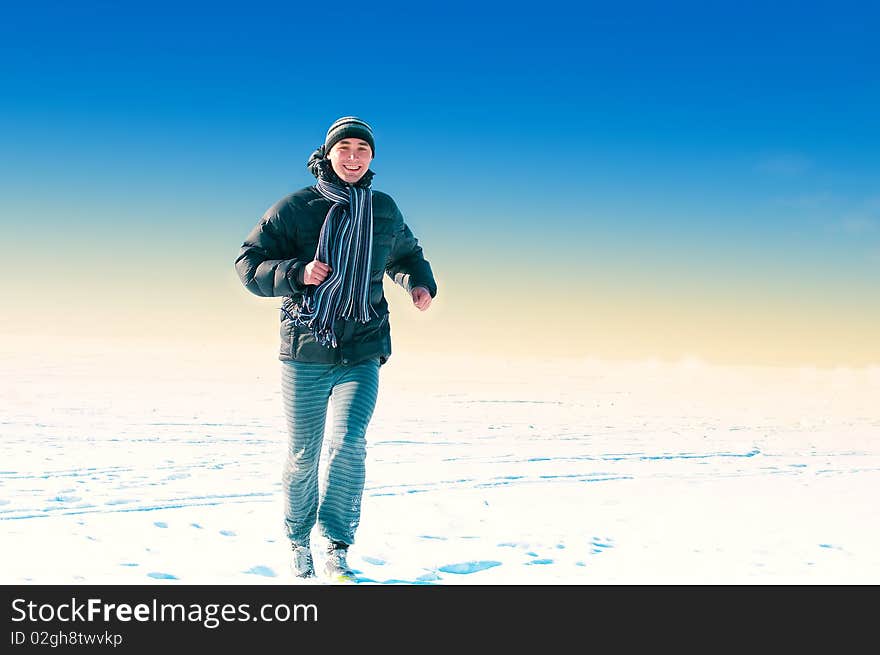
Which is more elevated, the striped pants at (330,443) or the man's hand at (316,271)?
the man's hand at (316,271)

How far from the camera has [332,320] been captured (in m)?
3.06

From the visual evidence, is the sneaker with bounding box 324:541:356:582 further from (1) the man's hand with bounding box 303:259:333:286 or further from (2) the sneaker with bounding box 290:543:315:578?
(1) the man's hand with bounding box 303:259:333:286

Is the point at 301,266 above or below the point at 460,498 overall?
above

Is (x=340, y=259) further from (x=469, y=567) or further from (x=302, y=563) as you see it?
(x=469, y=567)

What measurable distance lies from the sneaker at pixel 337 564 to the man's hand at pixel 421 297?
1214mm

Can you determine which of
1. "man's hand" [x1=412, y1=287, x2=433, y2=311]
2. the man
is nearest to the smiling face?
the man

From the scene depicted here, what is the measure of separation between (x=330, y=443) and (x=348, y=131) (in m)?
1.47

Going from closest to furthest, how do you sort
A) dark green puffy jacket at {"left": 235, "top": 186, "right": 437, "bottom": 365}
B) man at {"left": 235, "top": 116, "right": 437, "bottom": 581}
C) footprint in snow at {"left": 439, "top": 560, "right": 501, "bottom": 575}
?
dark green puffy jacket at {"left": 235, "top": 186, "right": 437, "bottom": 365}, man at {"left": 235, "top": 116, "right": 437, "bottom": 581}, footprint in snow at {"left": 439, "top": 560, "right": 501, "bottom": 575}

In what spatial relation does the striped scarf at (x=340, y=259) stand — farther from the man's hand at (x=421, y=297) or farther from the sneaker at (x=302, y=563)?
the sneaker at (x=302, y=563)

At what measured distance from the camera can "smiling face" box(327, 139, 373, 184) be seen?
3.06 meters

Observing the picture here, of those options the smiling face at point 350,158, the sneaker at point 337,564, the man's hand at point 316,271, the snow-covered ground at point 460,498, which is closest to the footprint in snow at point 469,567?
the snow-covered ground at point 460,498

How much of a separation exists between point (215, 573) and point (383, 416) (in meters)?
9.51

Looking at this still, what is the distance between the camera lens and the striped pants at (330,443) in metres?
3.12

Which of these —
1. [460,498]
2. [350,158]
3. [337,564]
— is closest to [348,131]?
[350,158]
